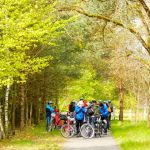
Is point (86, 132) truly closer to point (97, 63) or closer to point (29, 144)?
point (29, 144)

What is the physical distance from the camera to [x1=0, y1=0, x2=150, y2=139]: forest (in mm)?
19938

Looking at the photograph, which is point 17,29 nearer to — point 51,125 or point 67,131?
point 67,131

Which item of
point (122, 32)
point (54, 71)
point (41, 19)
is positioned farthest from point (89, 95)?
point (41, 19)

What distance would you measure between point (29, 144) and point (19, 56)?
391 centimetres

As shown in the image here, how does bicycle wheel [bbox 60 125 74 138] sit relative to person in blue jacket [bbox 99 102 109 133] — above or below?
below

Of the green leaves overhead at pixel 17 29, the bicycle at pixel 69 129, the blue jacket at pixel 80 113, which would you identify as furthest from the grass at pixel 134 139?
the green leaves overhead at pixel 17 29

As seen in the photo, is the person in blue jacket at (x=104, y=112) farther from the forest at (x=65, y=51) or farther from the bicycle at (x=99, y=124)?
the forest at (x=65, y=51)

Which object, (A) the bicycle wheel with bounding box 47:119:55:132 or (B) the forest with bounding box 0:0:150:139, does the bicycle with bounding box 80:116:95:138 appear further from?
(A) the bicycle wheel with bounding box 47:119:55:132

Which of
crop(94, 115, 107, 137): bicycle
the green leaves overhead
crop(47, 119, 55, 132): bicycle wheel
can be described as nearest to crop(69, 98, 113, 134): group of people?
crop(94, 115, 107, 137): bicycle

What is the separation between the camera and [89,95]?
64.7m

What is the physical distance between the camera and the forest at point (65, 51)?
1994 centimetres

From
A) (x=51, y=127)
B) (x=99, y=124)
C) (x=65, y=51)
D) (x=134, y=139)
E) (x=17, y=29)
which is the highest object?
(x=65, y=51)

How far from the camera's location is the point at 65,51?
3628 cm

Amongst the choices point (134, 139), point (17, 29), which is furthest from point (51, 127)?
point (17, 29)
